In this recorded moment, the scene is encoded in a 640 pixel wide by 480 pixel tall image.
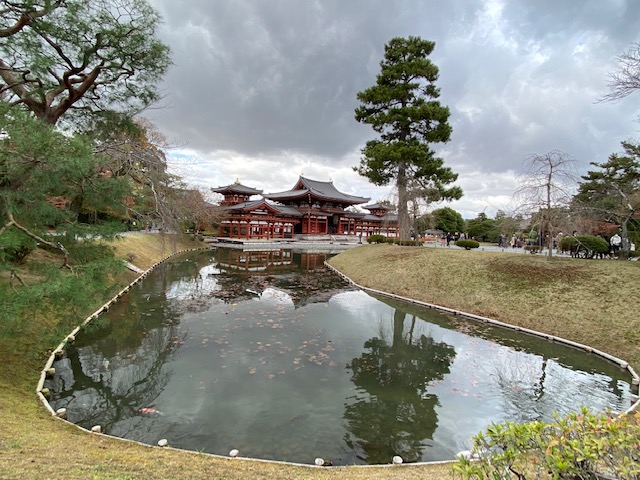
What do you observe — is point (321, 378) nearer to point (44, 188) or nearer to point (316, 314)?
point (316, 314)

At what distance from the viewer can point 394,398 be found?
20.2 feet

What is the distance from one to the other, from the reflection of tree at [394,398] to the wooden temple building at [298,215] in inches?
1335

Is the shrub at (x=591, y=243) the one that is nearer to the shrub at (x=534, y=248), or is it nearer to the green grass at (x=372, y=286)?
the shrub at (x=534, y=248)

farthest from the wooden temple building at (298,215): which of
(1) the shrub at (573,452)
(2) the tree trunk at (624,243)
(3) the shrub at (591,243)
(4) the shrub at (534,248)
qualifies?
(1) the shrub at (573,452)

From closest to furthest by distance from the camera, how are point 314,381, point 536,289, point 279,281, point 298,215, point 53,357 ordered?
point 314,381 < point 53,357 < point 536,289 < point 279,281 < point 298,215

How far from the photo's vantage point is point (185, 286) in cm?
1603

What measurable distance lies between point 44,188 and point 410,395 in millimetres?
7423

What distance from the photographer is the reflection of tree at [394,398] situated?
15.8 feet

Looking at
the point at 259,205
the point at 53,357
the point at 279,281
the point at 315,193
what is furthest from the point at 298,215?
the point at 53,357

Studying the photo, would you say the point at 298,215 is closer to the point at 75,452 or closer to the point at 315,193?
the point at 315,193

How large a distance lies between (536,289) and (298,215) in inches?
1470

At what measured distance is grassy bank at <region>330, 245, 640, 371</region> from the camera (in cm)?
939

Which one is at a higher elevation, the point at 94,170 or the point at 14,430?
the point at 94,170

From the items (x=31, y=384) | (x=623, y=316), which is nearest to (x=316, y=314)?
(x=31, y=384)
